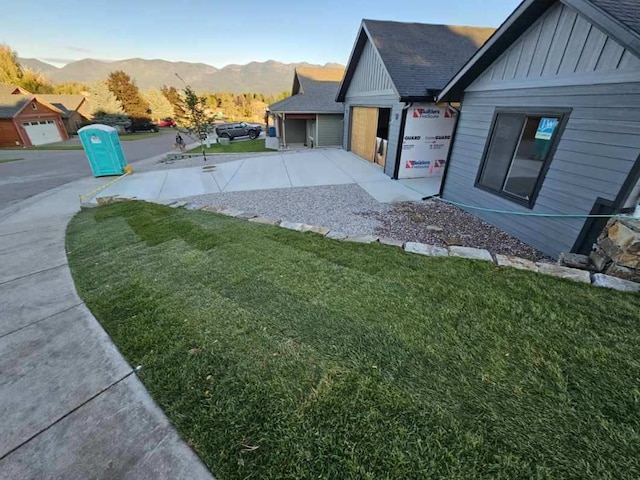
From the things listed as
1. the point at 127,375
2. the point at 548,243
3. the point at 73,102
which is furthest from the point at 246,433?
the point at 73,102

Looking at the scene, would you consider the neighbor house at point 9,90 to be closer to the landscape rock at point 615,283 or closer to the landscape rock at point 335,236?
the landscape rock at point 335,236

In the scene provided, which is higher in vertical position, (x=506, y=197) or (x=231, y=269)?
(x=506, y=197)

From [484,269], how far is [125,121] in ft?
154

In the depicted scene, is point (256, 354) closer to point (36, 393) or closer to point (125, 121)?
point (36, 393)

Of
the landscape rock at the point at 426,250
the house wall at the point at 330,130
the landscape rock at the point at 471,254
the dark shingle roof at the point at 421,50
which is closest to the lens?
the landscape rock at the point at 471,254

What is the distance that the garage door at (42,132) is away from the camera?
88.7ft

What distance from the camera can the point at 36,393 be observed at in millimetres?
2123

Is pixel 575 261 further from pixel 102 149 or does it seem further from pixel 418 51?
pixel 102 149

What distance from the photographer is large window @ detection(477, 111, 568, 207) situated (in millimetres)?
4574

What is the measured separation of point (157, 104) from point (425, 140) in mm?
52886

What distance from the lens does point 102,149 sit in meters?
→ 12.1

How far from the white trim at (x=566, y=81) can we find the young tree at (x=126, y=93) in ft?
152

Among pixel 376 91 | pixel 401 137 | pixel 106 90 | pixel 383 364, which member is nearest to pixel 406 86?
pixel 401 137

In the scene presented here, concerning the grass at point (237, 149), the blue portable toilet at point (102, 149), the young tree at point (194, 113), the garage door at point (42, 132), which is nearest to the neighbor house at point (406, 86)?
the grass at point (237, 149)
